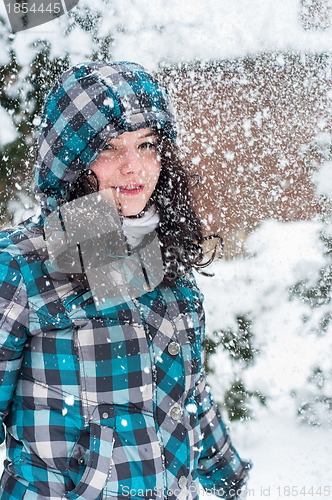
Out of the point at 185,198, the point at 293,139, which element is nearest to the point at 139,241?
the point at 185,198

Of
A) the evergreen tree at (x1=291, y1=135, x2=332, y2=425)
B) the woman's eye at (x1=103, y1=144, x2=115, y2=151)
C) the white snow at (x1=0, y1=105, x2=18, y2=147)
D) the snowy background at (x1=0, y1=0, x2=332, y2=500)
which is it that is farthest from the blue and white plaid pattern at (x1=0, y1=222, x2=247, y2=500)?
the evergreen tree at (x1=291, y1=135, x2=332, y2=425)

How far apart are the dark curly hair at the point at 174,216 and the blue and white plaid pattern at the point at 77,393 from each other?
0.81 ft

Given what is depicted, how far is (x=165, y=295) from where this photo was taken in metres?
1.34

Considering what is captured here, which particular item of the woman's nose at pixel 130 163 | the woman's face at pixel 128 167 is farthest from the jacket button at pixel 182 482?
the woman's nose at pixel 130 163

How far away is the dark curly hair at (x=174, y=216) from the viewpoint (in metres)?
1.38

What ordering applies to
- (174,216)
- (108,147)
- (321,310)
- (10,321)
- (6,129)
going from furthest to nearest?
(321,310)
(6,129)
(174,216)
(108,147)
(10,321)

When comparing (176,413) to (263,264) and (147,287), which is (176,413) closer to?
(147,287)

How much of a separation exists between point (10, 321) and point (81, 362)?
0.68ft

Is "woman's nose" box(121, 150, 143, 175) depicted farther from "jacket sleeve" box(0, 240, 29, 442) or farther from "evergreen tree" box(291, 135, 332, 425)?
"evergreen tree" box(291, 135, 332, 425)

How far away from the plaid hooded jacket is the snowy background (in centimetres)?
190

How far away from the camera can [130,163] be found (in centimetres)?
121

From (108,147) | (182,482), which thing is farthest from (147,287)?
(182,482)

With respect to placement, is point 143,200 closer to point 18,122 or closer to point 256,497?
point 18,122

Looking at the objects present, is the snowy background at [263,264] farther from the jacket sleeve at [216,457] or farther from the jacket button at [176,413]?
the jacket button at [176,413]
